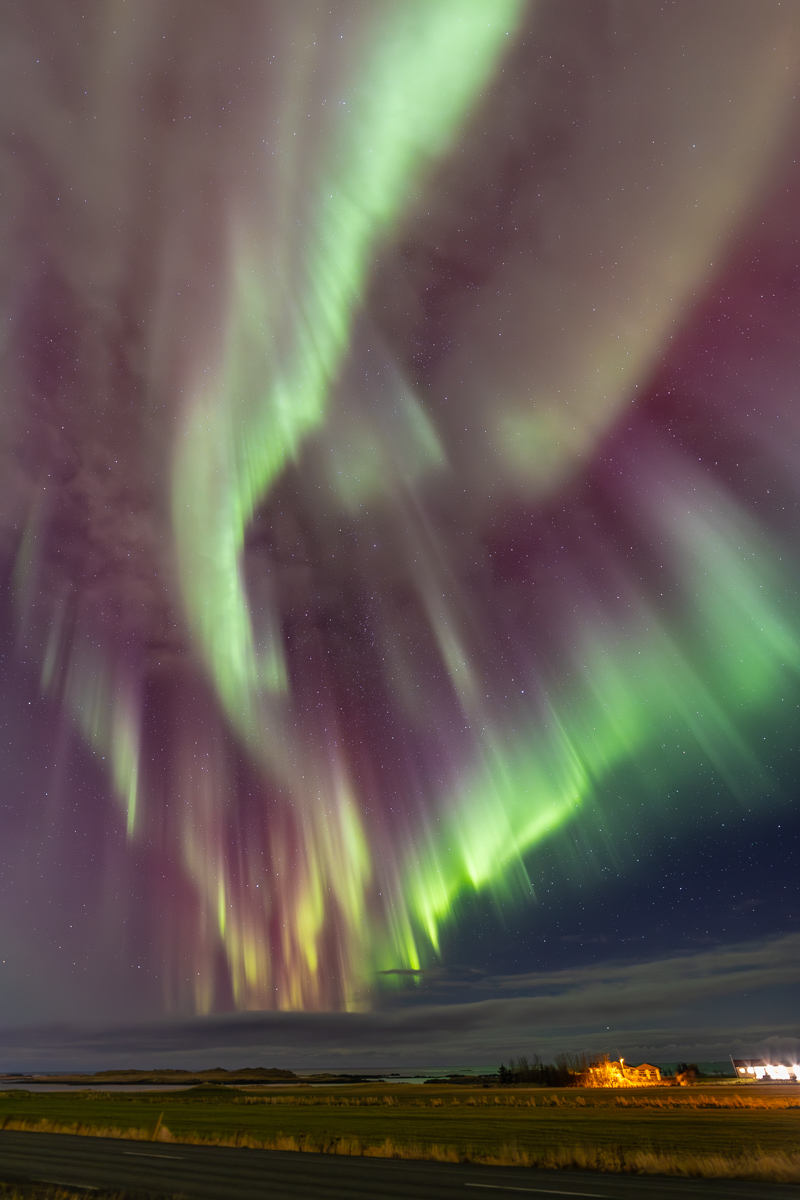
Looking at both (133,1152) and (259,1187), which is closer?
(259,1187)

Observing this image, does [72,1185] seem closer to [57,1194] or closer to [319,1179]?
[57,1194]

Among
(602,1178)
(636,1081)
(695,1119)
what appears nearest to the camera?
(602,1178)

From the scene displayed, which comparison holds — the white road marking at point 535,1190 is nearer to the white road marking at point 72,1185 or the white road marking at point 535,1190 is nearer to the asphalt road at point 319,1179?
the asphalt road at point 319,1179

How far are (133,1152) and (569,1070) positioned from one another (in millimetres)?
187023

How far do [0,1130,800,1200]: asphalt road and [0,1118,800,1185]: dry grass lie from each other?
71.5 inches

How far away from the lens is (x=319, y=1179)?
19891 millimetres

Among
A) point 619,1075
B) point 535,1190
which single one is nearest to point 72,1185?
point 535,1190

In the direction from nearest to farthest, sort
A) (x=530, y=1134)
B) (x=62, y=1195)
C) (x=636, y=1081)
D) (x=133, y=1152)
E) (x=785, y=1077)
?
(x=62, y=1195), (x=133, y=1152), (x=530, y=1134), (x=785, y=1077), (x=636, y=1081)

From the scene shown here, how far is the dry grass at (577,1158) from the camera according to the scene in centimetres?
2086

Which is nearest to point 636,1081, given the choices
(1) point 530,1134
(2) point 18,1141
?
(1) point 530,1134

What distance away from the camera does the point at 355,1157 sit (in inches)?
1066

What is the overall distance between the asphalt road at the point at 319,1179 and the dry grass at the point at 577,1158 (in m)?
1.82

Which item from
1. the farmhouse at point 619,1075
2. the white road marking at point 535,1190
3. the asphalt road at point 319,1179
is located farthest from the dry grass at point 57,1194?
the farmhouse at point 619,1075

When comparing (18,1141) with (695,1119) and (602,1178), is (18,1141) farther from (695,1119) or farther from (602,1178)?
(695,1119)
